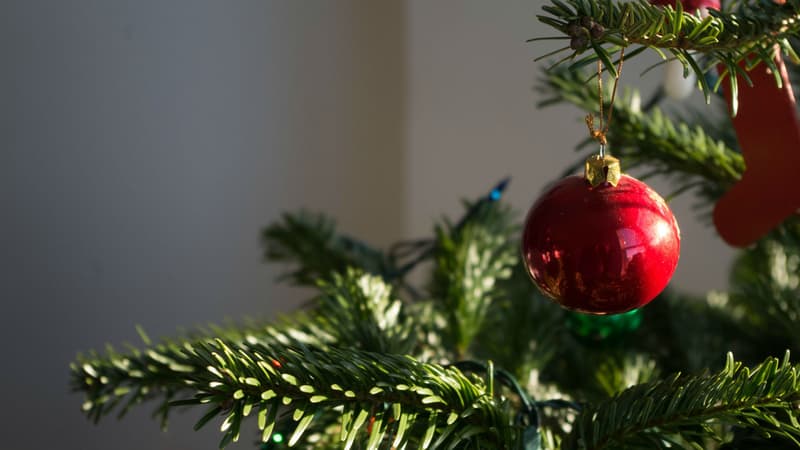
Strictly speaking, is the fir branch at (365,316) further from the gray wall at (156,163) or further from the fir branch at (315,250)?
the gray wall at (156,163)

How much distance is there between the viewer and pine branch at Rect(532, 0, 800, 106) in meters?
0.24

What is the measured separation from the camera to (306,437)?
34cm

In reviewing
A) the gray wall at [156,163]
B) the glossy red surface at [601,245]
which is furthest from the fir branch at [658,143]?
the gray wall at [156,163]

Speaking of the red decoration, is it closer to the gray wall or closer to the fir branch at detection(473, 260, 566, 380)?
the fir branch at detection(473, 260, 566, 380)

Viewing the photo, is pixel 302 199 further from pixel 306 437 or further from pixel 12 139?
pixel 306 437

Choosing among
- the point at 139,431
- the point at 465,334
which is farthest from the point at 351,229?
the point at 465,334

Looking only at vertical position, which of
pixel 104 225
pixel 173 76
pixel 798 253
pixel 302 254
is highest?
pixel 173 76

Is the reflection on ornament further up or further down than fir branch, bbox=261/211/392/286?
further down

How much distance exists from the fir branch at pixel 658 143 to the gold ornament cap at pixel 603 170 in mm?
116

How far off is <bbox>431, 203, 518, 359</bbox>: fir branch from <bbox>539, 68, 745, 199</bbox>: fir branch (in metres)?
0.08

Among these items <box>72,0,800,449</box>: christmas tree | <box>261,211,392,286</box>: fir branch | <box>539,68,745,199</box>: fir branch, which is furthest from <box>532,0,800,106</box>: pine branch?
<box>261,211,392,286</box>: fir branch

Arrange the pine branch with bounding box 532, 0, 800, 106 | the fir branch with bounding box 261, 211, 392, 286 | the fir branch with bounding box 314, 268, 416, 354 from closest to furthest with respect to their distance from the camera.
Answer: the pine branch with bounding box 532, 0, 800, 106 → the fir branch with bounding box 314, 268, 416, 354 → the fir branch with bounding box 261, 211, 392, 286

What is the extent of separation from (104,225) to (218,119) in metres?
0.19

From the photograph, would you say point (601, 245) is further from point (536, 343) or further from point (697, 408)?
point (536, 343)
